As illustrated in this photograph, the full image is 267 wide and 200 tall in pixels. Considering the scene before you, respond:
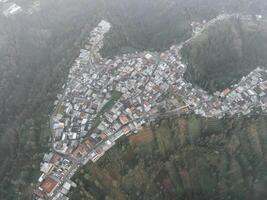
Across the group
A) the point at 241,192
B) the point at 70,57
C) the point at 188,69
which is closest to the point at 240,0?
the point at 188,69

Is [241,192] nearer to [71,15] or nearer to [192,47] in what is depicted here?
[192,47]

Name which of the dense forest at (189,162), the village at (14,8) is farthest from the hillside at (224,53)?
the village at (14,8)

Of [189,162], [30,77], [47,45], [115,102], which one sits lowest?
[189,162]

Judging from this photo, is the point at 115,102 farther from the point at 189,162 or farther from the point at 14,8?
the point at 14,8

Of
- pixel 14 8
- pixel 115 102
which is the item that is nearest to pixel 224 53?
pixel 115 102

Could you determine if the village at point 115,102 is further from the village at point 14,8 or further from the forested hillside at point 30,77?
the village at point 14,8

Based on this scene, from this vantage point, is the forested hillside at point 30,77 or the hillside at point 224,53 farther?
the hillside at point 224,53

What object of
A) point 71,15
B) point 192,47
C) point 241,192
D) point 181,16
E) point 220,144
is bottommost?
point 241,192
